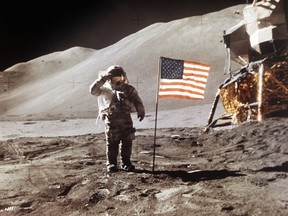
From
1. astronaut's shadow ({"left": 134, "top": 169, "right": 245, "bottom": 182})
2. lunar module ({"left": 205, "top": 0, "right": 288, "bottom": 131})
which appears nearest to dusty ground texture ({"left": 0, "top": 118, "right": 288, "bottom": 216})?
astronaut's shadow ({"left": 134, "top": 169, "right": 245, "bottom": 182})

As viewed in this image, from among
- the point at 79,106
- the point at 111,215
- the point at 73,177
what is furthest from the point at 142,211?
the point at 79,106

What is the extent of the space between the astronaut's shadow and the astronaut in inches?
17.6

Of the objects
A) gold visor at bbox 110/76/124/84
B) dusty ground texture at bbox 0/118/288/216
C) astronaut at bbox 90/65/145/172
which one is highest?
gold visor at bbox 110/76/124/84

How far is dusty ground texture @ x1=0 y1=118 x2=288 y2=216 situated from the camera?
138 inches

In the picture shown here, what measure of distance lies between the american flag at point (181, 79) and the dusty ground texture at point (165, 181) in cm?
126

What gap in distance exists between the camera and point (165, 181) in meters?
4.48

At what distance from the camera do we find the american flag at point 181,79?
5.70 metres

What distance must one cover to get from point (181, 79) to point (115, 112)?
1441 mm

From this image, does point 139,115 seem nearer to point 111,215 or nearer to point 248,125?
point 111,215

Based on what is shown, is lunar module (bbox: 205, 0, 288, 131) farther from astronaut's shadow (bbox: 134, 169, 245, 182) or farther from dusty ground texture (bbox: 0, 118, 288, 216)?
astronaut's shadow (bbox: 134, 169, 245, 182)

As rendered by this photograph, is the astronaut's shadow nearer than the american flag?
Yes

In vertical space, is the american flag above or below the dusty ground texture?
above

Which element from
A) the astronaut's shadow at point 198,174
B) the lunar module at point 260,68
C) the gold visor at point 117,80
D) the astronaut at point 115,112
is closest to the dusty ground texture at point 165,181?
the astronaut's shadow at point 198,174

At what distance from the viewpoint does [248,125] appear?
827 cm
